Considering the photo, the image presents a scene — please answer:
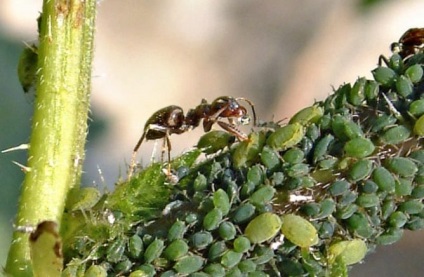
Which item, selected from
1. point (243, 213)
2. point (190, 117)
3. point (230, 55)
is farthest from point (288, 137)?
point (230, 55)

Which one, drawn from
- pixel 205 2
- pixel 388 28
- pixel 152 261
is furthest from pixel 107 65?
pixel 152 261

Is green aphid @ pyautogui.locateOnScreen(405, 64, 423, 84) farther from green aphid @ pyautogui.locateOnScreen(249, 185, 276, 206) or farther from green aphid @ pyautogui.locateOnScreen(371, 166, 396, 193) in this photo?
green aphid @ pyautogui.locateOnScreen(249, 185, 276, 206)

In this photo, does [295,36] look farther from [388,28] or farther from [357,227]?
[357,227]

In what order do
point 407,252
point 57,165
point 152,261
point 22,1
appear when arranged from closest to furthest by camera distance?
1. point 152,261
2. point 57,165
3. point 22,1
4. point 407,252

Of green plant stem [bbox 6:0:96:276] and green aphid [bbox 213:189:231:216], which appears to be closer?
green aphid [bbox 213:189:231:216]


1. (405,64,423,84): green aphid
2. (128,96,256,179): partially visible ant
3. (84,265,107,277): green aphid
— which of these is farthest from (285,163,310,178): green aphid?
(128,96,256,179): partially visible ant

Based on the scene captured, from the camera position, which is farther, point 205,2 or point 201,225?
point 205,2
